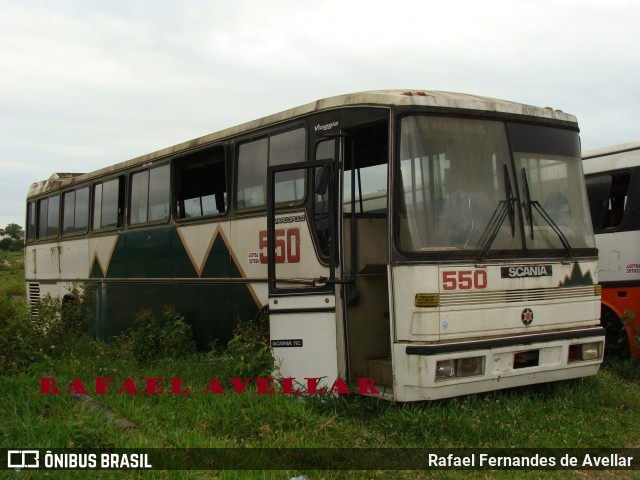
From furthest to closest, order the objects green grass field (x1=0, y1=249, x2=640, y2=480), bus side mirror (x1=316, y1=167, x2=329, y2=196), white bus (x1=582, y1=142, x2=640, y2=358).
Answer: white bus (x1=582, y1=142, x2=640, y2=358)
bus side mirror (x1=316, y1=167, x2=329, y2=196)
green grass field (x1=0, y1=249, x2=640, y2=480)

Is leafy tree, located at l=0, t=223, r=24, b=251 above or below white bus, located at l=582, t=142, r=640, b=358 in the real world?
above

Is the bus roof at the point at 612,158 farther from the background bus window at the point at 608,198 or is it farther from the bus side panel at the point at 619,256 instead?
the bus side panel at the point at 619,256

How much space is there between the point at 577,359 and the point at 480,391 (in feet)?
4.42

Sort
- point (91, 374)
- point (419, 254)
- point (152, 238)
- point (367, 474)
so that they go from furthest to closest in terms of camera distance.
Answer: point (152, 238) → point (91, 374) → point (419, 254) → point (367, 474)

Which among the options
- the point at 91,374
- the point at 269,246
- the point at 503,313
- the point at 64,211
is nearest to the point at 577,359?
the point at 503,313

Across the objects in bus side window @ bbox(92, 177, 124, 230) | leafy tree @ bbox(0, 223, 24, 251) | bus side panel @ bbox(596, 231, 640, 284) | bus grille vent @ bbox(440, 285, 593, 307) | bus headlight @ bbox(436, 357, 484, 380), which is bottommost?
bus headlight @ bbox(436, 357, 484, 380)

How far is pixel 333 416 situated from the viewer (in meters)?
6.47

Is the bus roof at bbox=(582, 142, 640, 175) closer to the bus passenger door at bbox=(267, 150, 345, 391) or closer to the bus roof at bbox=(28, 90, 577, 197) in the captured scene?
the bus roof at bbox=(28, 90, 577, 197)

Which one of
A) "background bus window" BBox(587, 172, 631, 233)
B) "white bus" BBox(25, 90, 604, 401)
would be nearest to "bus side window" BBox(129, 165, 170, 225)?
"white bus" BBox(25, 90, 604, 401)

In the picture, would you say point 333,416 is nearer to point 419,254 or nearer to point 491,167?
point 419,254

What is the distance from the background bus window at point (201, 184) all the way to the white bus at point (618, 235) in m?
5.08

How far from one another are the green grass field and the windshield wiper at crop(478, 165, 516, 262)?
143 centimetres

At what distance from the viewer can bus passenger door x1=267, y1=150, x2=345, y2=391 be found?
6992 millimetres

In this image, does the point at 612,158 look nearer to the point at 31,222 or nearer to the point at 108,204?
the point at 108,204
